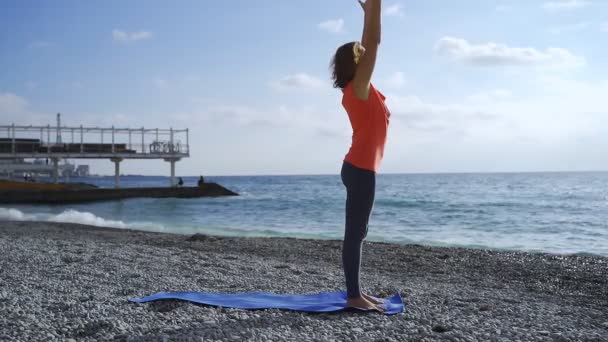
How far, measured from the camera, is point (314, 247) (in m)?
10.7

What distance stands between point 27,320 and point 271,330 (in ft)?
5.06

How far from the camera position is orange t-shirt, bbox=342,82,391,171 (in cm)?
365

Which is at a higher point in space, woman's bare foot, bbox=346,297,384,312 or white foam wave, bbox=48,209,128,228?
woman's bare foot, bbox=346,297,384,312

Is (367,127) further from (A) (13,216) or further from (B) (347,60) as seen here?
(A) (13,216)

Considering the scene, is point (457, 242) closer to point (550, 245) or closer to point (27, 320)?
point (550, 245)

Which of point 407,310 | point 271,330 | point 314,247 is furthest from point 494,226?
point 271,330

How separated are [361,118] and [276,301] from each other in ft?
5.26

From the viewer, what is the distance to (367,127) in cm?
365

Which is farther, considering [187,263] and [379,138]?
[187,263]

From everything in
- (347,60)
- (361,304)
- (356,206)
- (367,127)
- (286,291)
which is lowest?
(286,291)

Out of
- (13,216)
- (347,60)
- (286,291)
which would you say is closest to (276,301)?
(286,291)

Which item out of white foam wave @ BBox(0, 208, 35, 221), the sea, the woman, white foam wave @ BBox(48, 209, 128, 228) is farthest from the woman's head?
white foam wave @ BBox(0, 208, 35, 221)

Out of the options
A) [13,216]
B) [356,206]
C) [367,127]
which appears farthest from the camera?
[13,216]

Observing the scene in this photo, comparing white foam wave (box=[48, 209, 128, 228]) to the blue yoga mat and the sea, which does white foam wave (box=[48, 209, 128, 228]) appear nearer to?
the sea
